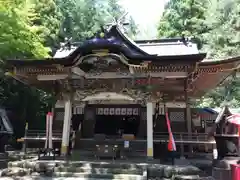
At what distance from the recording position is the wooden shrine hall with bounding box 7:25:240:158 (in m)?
10.6

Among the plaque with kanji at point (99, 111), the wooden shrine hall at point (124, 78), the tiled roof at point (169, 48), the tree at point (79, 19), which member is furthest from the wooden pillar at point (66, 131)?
the tree at point (79, 19)

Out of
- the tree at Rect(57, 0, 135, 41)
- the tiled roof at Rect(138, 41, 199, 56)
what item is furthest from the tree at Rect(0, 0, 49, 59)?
the tree at Rect(57, 0, 135, 41)

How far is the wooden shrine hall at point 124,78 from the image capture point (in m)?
10.6

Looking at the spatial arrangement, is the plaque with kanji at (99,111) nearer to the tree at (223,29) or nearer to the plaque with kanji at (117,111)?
the plaque with kanji at (117,111)

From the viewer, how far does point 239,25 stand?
84.4 feet

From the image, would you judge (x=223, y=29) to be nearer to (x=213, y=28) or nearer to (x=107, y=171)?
(x=213, y=28)

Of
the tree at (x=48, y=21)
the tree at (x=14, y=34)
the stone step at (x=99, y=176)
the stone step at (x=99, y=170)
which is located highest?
the tree at (x=48, y=21)

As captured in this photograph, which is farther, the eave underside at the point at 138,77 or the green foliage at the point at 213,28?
the green foliage at the point at 213,28

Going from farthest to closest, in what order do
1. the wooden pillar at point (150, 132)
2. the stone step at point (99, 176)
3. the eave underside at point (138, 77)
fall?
the wooden pillar at point (150, 132) < the eave underside at point (138, 77) < the stone step at point (99, 176)

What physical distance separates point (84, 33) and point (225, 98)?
56.3ft

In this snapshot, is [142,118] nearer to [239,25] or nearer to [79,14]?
[239,25]

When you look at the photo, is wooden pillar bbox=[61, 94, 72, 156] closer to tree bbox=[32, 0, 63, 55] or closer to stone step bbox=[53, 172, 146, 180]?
stone step bbox=[53, 172, 146, 180]

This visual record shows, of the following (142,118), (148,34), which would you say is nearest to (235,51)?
(142,118)

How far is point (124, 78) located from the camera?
472 inches
